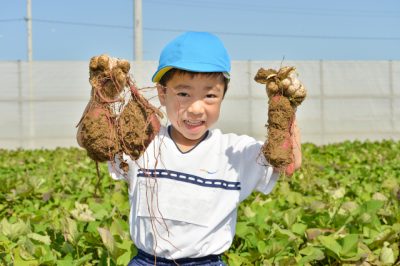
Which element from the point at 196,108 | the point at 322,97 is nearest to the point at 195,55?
the point at 196,108

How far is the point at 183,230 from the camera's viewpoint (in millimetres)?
2264

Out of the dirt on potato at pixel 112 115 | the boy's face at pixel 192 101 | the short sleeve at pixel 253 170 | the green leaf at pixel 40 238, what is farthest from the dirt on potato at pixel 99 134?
the green leaf at pixel 40 238

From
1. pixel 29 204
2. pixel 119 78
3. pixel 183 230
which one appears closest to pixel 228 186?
pixel 183 230

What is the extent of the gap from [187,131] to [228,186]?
0.85ft

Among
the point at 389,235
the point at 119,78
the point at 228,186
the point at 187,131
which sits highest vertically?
the point at 119,78

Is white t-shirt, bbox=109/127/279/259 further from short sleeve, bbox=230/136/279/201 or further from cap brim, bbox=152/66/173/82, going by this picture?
cap brim, bbox=152/66/173/82

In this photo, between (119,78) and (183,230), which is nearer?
(119,78)

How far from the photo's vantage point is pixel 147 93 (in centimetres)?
1262

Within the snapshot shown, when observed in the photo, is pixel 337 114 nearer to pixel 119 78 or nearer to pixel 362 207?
pixel 362 207

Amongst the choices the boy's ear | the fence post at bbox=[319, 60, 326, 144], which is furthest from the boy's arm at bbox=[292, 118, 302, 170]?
the fence post at bbox=[319, 60, 326, 144]

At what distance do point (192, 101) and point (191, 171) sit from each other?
0.26m

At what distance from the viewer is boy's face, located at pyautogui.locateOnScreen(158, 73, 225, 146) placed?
2221 millimetres

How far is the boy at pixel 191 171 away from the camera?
223cm

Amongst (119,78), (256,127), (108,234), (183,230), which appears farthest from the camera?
(256,127)
